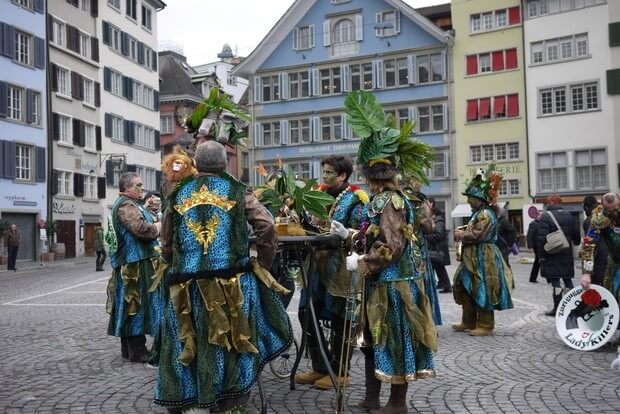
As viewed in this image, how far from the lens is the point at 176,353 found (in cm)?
462

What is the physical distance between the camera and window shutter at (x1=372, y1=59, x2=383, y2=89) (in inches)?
1751

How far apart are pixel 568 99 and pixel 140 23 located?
1059 inches

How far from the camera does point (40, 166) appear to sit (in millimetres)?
35031

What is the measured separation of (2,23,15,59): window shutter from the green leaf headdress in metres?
31.3

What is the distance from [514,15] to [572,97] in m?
5.81

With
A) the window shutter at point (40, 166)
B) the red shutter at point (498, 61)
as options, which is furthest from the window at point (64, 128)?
the red shutter at point (498, 61)

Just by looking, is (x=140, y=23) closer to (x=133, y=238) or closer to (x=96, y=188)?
(x=96, y=188)

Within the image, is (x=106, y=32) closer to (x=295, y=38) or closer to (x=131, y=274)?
(x=295, y=38)

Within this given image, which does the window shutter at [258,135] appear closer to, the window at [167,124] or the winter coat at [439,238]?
the window at [167,124]

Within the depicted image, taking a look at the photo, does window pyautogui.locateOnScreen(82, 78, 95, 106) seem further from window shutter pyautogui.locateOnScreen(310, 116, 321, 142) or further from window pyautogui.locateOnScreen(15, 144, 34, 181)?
window shutter pyautogui.locateOnScreen(310, 116, 321, 142)

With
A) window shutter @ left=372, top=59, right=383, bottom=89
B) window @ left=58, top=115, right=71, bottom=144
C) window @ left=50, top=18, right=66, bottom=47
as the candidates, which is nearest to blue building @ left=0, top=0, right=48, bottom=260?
window @ left=50, top=18, right=66, bottom=47

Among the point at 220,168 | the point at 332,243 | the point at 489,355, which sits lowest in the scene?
the point at 489,355

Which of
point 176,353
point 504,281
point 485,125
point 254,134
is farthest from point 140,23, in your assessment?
point 176,353

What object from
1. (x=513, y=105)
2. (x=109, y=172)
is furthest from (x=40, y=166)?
(x=513, y=105)
